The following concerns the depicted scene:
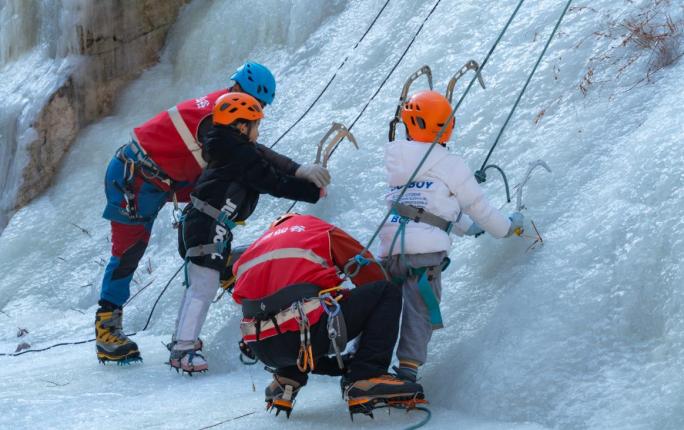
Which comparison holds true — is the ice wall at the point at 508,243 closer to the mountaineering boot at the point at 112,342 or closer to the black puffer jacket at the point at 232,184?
the mountaineering boot at the point at 112,342

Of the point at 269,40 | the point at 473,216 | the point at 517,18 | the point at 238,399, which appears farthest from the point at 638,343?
the point at 269,40

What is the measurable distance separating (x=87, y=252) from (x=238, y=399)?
164 inches

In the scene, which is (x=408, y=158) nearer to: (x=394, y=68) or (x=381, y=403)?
(x=381, y=403)

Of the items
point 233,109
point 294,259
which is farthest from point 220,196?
point 294,259

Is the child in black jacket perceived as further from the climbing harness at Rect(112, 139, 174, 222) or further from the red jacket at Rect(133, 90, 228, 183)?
the climbing harness at Rect(112, 139, 174, 222)

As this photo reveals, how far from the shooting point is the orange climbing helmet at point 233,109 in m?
5.42

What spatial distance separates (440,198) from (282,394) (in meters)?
1.15

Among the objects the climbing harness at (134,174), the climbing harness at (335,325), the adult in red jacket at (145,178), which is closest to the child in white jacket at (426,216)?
the climbing harness at (335,325)

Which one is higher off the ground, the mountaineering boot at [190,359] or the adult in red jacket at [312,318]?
the adult in red jacket at [312,318]

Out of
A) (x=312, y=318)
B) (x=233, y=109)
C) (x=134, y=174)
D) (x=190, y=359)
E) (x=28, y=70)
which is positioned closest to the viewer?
(x=312, y=318)

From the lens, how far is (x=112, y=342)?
20.3 ft

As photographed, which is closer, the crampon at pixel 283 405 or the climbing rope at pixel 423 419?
the climbing rope at pixel 423 419

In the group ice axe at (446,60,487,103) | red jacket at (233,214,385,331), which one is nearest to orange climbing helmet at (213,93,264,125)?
red jacket at (233,214,385,331)

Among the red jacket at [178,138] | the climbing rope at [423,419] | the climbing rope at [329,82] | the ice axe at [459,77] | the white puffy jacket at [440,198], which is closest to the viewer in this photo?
the climbing rope at [423,419]
